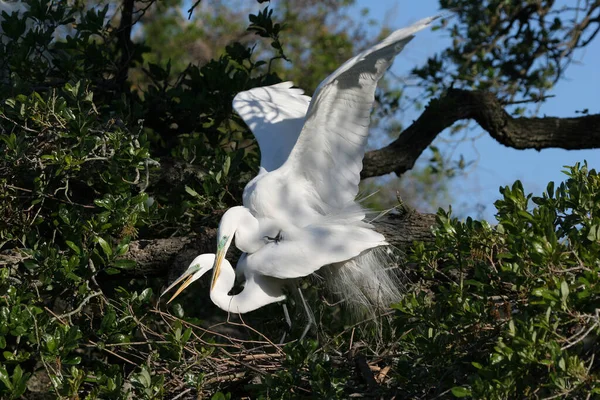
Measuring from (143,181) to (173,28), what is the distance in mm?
6248

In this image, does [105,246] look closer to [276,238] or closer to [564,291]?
[276,238]

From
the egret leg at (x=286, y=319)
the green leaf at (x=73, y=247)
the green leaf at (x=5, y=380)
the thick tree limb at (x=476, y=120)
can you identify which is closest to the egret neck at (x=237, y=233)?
the egret leg at (x=286, y=319)

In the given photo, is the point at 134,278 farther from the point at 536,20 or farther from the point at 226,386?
the point at 536,20

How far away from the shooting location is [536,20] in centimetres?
534

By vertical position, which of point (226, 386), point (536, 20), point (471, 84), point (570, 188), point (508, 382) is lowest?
point (226, 386)

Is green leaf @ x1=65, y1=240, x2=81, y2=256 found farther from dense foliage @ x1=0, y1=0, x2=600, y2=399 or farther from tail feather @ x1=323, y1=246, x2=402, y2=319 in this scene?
tail feather @ x1=323, y1=246, x2=402, y2=319

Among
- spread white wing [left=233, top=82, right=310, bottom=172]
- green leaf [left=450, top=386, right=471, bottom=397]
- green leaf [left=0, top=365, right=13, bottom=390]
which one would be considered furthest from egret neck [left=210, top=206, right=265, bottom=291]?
green leaf [left=450, top=386, right=471, bottom=397]

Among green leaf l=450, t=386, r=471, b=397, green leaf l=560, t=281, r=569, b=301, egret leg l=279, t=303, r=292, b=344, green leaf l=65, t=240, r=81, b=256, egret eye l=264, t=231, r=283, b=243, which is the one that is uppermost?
green leaf l=560, t=281, r=569, b=301

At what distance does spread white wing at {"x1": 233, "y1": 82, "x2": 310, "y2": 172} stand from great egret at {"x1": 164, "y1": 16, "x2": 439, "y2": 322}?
→ 0.12 meters

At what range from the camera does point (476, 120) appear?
471 cm

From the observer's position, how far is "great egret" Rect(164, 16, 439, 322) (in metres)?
3.87

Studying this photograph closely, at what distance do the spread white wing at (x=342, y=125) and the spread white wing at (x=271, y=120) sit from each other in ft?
1.31

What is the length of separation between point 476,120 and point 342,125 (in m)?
1.04

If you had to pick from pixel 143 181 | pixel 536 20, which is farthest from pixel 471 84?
pixel 143 181
